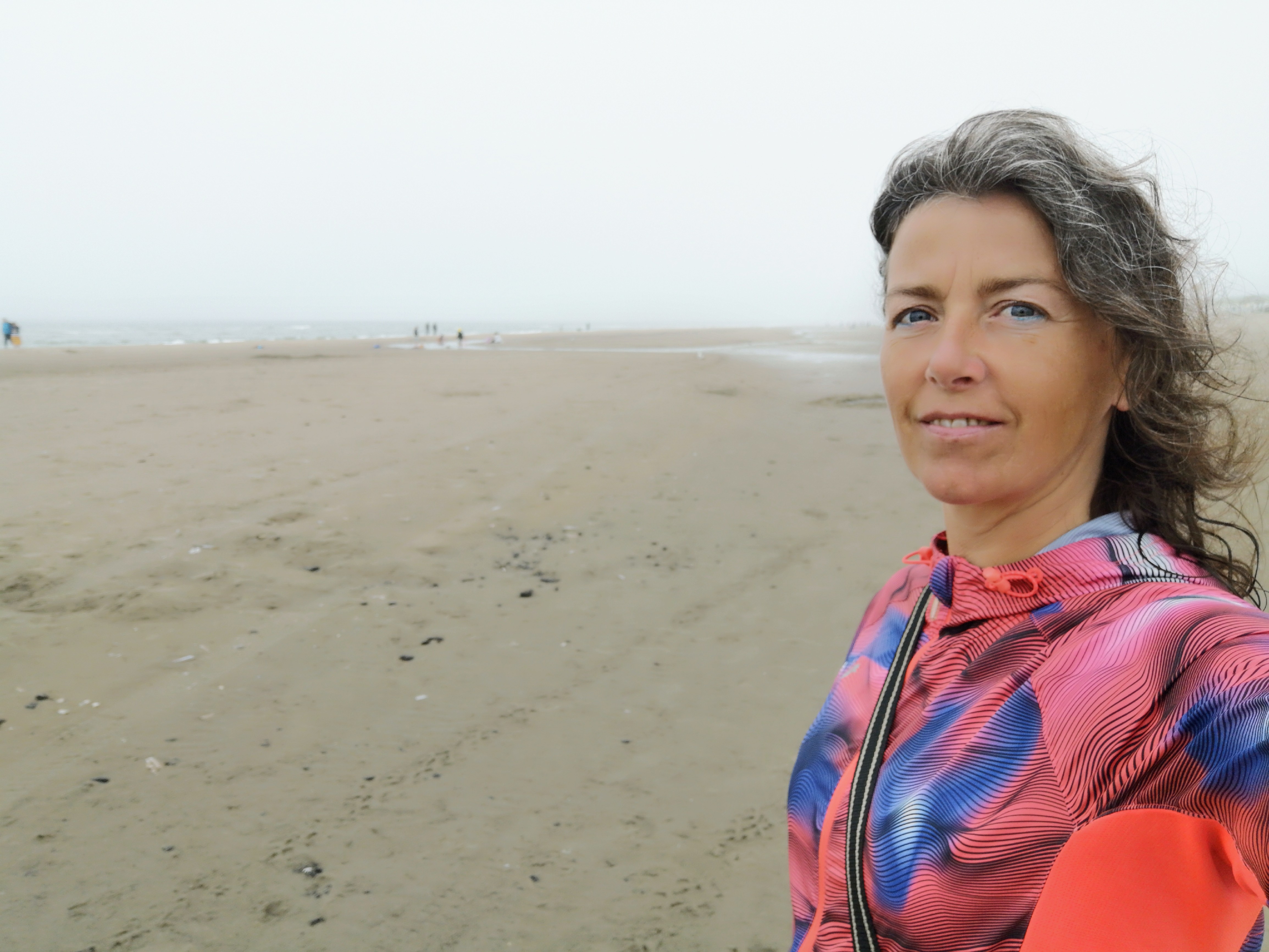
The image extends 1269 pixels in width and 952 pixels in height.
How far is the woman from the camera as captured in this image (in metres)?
0.86

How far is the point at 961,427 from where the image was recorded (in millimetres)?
→ 1308

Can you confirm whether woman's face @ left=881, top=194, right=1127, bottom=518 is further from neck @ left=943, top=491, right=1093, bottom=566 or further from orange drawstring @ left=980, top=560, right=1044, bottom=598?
orange drawstring @ left=980, top=560, right=1044, bottom=598

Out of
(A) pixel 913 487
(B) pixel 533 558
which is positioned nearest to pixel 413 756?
(B) pixel 533 558

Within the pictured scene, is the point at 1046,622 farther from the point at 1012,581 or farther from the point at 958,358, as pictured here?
the point at 958,358

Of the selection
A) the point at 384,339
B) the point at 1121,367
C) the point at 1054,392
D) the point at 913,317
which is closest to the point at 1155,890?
the point at 1054,392

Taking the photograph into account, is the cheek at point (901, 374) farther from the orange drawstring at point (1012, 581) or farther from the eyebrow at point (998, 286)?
the orange drawstring at point (1012, 581)

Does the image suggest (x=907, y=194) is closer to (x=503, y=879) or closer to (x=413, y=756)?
(x=503, y=879)

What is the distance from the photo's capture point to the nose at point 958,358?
1.29 meters

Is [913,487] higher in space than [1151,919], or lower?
lower

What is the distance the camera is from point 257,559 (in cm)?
548

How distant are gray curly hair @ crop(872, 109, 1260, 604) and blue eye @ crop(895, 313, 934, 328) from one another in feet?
0.68

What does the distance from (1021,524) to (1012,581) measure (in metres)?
0.23

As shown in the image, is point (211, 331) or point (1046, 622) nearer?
point (1046, 622)

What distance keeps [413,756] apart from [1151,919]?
10.2 ft
